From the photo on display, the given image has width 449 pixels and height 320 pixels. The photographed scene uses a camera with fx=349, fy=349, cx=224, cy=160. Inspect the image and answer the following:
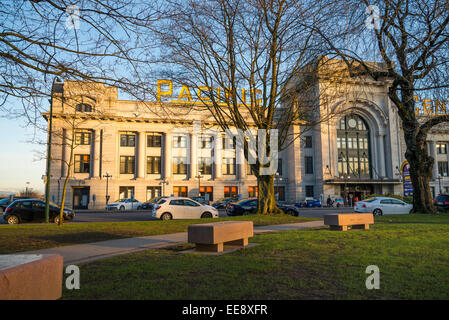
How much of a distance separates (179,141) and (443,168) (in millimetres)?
48951

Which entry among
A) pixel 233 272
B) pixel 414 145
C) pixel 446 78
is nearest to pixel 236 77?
pixel 446 78

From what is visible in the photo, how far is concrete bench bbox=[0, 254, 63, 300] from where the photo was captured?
10.4 feet

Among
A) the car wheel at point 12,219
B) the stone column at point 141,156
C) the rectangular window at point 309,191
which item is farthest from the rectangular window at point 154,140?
the car wheel at point 12,219

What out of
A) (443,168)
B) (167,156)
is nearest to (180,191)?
(167,156)

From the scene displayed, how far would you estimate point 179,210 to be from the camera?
2184cm

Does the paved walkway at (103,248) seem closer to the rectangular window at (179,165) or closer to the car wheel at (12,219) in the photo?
the car wheel at (12,219)

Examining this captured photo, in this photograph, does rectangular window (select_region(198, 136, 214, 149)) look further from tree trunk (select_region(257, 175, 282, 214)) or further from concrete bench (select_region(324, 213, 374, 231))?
concrete bench (select_region(324, 213, 374, 231))

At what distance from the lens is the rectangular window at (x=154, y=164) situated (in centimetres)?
5466

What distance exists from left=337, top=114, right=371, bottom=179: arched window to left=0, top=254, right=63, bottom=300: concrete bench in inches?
2284

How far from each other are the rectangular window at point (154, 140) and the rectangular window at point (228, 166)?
1076 centimetres

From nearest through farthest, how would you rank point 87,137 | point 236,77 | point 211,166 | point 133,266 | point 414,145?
point 133,266, point 236,77, point 414,145, point 87,137, point 211,166

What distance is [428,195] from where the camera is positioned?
2242 centimetres

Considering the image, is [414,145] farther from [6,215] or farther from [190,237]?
[6,215]

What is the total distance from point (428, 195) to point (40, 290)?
24.0 m
